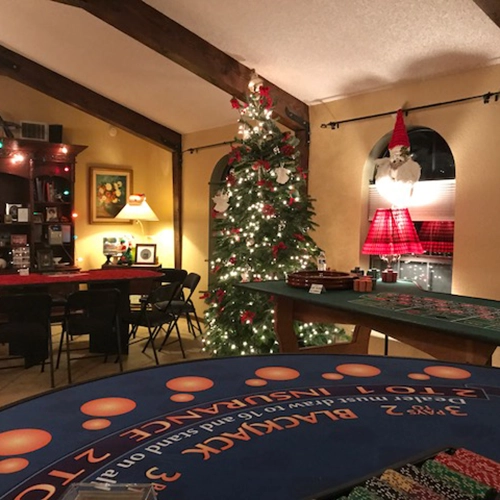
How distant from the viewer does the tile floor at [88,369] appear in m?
4.32

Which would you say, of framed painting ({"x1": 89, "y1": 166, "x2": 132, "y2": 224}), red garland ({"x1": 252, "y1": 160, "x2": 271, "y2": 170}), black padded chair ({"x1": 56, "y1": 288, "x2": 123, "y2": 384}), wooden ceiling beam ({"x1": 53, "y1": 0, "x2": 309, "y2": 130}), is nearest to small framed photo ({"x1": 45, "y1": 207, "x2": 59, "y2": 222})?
framed painting ({"x1": 89, "y1": 166, "x2": 132, "y2": 224})

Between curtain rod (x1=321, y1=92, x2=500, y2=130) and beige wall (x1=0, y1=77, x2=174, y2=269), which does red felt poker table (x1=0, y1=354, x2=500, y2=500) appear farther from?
beige wall (x1=0, y1=77, x2=174, y2=269)

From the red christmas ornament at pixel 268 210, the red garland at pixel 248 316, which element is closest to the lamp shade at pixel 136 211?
the red christmas ornament at pixel 268 210


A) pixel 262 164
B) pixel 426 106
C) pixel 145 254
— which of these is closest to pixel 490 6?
pixel 426 106

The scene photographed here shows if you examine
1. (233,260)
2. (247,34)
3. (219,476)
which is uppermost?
(247,34)

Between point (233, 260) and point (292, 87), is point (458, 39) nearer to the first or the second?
point (292, 87)

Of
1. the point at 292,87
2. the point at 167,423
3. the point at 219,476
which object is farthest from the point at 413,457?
the point at 292,87

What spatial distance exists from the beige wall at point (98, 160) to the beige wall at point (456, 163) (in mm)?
3339

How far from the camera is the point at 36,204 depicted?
276 inches

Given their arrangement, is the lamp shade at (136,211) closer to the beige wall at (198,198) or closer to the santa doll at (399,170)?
the beige wall at (198,198)

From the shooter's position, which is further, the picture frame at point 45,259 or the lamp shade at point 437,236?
the picture frame at point 45,259

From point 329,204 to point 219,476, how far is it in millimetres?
4536

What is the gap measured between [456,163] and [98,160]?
5.27 metres

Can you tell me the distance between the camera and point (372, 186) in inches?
199
